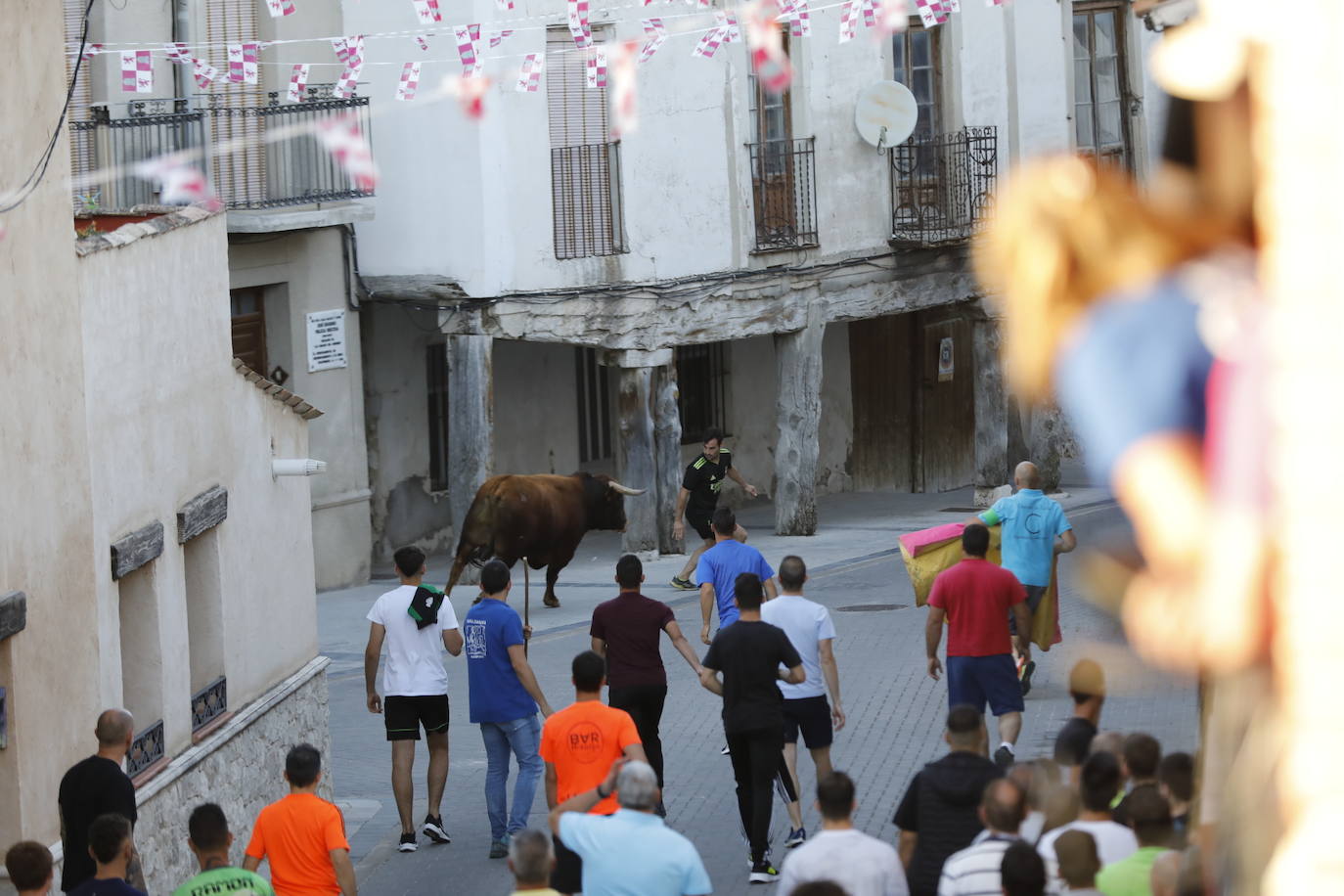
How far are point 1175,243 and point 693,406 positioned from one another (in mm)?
24768

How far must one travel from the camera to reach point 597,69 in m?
20.0

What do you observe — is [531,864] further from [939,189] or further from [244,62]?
[939,189]

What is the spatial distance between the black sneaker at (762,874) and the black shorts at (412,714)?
7.79ft

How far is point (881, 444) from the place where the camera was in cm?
2991

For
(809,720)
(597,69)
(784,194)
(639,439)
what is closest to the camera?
(809,720)

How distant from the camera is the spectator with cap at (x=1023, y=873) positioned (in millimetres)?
6652

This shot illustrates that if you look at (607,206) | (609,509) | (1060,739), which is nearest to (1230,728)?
(1060,739)

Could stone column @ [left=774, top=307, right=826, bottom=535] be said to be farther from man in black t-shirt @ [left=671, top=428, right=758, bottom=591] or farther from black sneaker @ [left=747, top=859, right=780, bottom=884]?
black sneaker @ [left=747, top=859, right=780, bottom=884]

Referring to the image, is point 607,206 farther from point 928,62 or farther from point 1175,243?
point 1175,243

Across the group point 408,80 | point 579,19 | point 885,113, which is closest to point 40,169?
point 408,80

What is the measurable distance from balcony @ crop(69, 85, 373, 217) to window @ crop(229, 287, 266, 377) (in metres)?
1.16

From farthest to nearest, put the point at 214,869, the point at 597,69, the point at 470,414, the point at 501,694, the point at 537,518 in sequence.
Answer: the point at 470,414, the point at 537,518, the point at 597,69, the point at 501,694, the point at 214,869

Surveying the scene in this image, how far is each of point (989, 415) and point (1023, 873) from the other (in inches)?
831

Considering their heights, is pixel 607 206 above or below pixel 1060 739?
above
